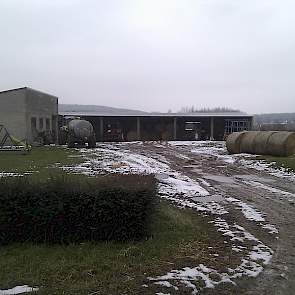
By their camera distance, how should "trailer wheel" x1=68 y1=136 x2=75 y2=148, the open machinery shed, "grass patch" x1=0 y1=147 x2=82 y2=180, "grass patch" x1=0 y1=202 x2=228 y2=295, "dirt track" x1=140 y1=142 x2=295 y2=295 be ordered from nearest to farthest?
"grass patch" x1=0 y1=202 x2=228 y2=295, "dirt track" x1=140 y1=142 x2=295 y2=295, "grass patch" x1=0 y1=147 x2=82 y2=180, "trailer wheel" x1=68 y1=136 x2=75 y2=148, the open machinery shed

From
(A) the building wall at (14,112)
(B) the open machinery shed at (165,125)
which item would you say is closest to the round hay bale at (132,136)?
(B) the open machinery shed at (165,125)

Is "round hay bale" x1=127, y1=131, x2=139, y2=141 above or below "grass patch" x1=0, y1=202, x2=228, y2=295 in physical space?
above

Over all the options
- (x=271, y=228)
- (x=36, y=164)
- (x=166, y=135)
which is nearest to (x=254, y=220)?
(x=271, y=228)

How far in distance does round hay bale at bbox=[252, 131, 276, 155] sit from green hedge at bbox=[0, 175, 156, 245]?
2121cm

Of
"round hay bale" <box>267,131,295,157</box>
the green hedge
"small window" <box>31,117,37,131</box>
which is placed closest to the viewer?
the green hedge

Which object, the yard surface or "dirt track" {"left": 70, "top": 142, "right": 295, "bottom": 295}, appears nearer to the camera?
the yard surface

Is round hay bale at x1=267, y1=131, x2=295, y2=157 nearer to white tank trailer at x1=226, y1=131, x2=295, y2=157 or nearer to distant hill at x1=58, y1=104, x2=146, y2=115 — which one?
white tank trailer at x1=226, y1=131, x2=295, y2=157

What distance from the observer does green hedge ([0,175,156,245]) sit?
6777 millimetres

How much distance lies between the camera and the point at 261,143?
27.3m

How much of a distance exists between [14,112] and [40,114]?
3.96 metres

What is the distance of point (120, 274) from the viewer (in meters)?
5.67

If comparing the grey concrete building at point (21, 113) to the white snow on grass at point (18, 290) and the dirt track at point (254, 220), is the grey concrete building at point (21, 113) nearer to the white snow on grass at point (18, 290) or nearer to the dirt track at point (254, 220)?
the dirt track at point (254, 220)

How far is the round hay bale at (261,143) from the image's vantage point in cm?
2698

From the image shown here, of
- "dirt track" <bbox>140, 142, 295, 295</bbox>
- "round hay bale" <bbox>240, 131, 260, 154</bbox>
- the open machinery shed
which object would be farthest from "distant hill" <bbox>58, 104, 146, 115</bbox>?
"dirt track" <bbox>140, 142, 295, 295</bbox>
